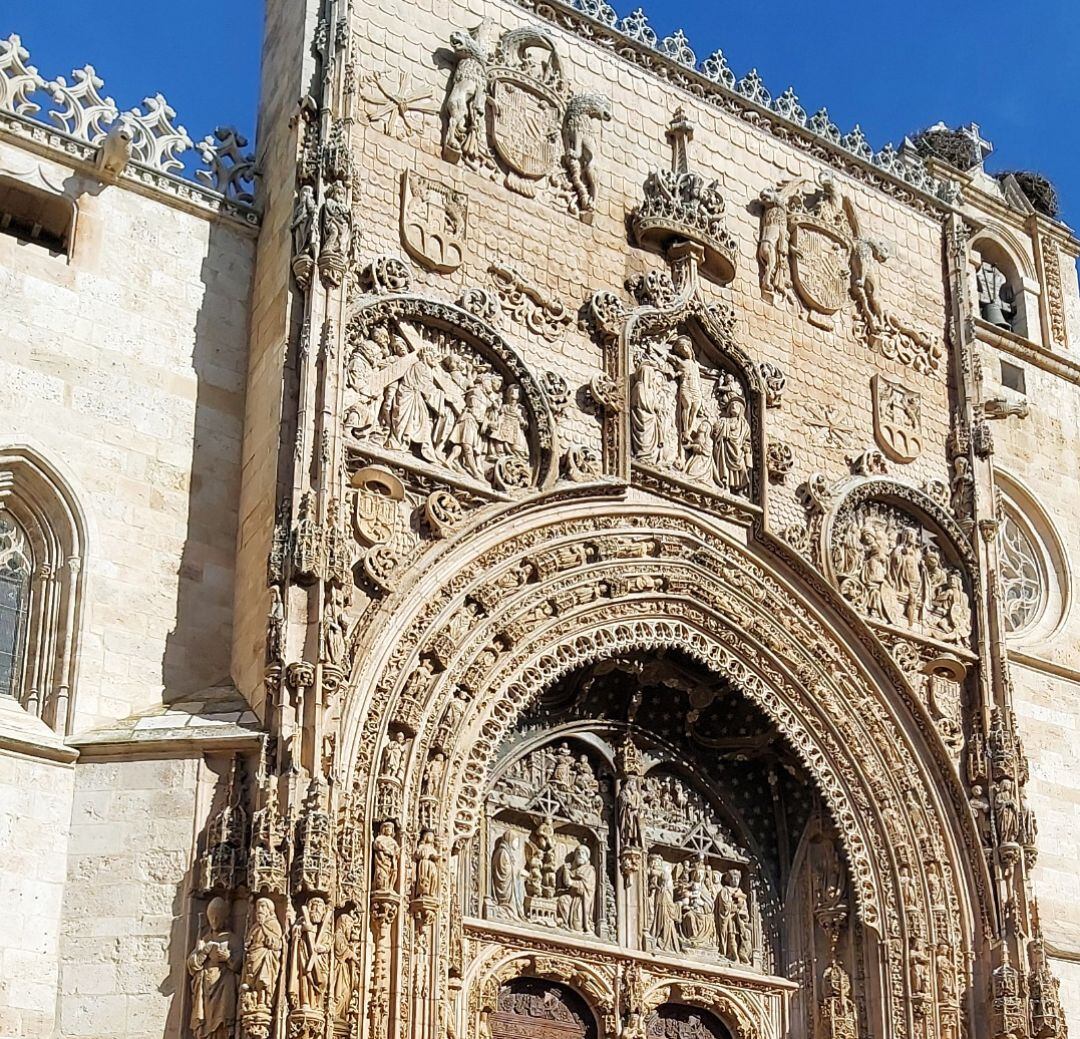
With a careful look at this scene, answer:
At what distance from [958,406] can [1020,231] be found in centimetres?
395

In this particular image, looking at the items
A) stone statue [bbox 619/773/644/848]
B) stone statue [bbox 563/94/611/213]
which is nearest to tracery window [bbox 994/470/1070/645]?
stone statue [bbox 619/773/644/848]

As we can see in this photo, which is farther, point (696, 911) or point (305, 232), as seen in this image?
point (696, 911)

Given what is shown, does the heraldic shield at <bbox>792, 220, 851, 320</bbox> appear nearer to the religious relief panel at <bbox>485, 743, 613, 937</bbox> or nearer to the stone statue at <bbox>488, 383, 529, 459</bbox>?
the stone statue at <bbox>488, 383, 529, 459</bbox>

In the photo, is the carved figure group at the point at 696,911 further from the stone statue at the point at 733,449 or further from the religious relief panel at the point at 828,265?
the religious relief panel at the point at 828,265

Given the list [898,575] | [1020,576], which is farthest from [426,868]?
[1020,576]

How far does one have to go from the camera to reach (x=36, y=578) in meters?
13.7

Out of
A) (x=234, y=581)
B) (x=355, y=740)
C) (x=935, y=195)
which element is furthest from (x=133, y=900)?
(x=935, y=195)

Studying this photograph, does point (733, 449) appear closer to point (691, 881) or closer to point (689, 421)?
point (689, 421)

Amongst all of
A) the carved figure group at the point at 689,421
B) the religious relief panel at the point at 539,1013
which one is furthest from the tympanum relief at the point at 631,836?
the carved figure group at the point at 689,421

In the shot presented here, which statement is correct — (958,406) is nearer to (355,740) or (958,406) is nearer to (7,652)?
(355,740)

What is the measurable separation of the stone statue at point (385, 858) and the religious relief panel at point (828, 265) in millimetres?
6544

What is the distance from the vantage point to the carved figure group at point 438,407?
14328mm

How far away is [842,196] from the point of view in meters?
18.3

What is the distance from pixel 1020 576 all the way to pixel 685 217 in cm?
534
